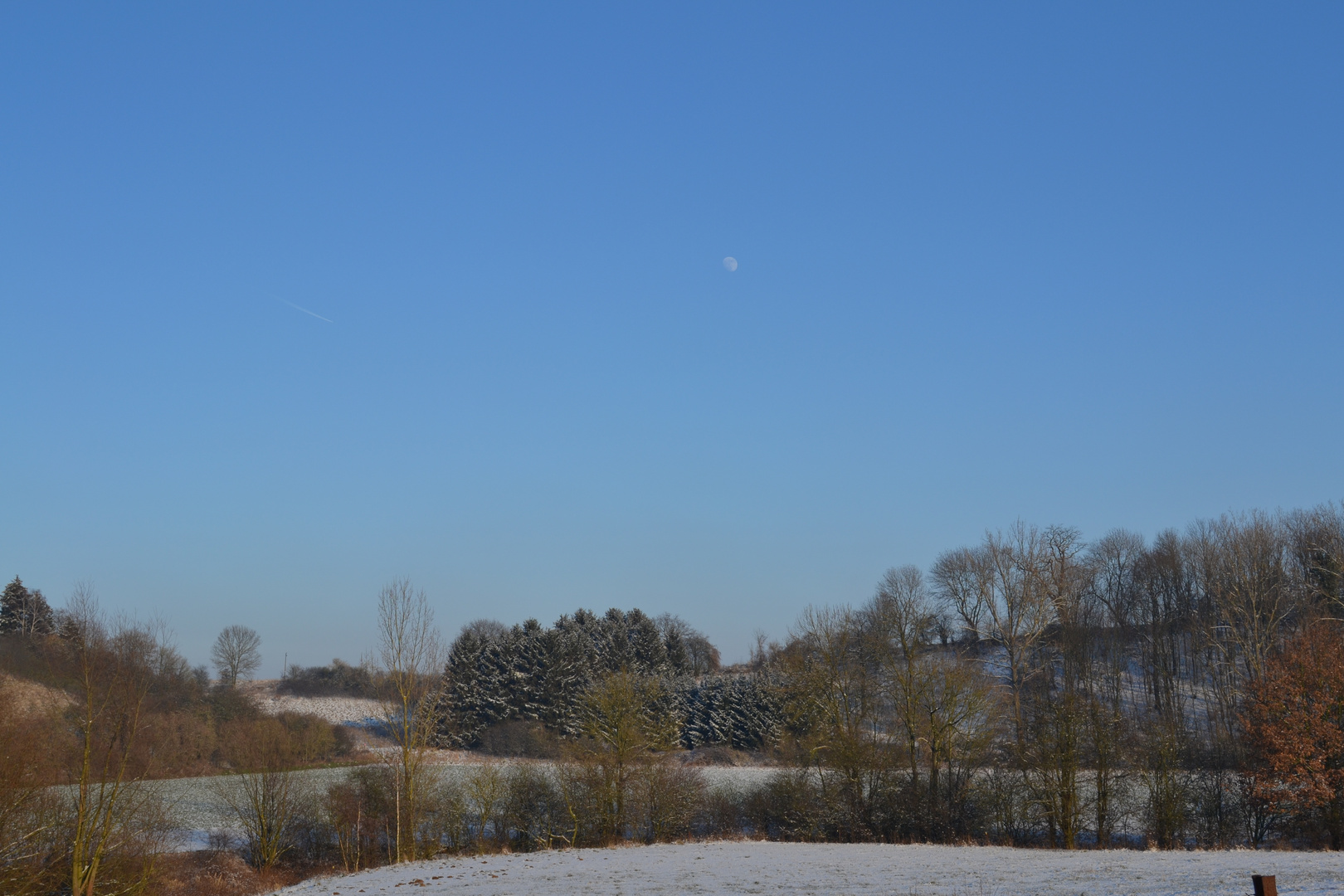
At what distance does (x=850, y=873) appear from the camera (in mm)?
23578

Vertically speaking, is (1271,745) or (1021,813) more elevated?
(1271,745)

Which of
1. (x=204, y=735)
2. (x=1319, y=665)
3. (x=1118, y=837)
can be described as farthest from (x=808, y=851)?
(x=204, y=735)

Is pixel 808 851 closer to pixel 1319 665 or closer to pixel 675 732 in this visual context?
pixel 675 732

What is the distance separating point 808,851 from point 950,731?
413 inches

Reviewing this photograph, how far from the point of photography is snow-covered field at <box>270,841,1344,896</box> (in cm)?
1831

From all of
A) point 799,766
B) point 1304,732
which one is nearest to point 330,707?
point 799,766

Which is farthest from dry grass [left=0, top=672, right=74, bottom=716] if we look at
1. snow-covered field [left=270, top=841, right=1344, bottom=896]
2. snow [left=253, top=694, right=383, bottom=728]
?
snow [left=253, top=694, right=383, bottom=728]

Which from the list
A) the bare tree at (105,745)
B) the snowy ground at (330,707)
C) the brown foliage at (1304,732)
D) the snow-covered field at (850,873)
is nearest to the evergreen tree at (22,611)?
the snowy ground at (330,707)

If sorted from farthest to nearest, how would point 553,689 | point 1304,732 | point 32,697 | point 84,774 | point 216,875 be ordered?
point 553,689, point 32,697, point 216,875, point 1304,732, point 84,774

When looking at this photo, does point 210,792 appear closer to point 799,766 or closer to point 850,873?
point 799,766

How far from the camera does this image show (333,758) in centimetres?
6400

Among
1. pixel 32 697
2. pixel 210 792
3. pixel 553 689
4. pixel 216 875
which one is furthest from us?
pixel 553 689

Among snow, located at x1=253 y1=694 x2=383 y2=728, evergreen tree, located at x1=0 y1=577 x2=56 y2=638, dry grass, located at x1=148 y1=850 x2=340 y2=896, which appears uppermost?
evergreen tree, located at x1=0 y1=577 x2=56 y2=638

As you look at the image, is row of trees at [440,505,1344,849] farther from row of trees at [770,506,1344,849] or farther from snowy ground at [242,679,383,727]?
snowy ground at [242,679,383,727]
